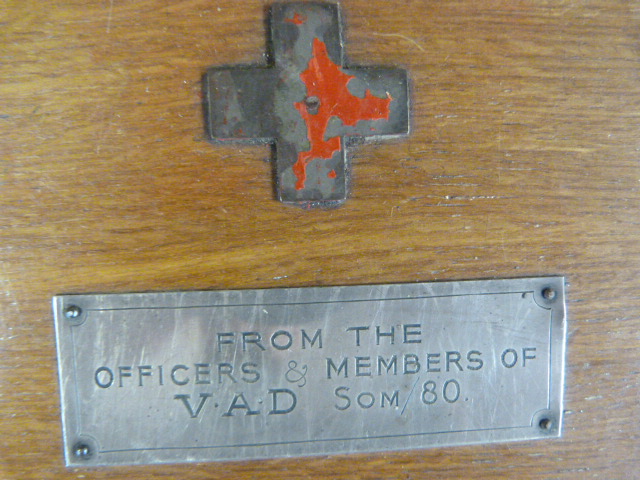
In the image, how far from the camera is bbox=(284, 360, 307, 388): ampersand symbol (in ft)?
2.69

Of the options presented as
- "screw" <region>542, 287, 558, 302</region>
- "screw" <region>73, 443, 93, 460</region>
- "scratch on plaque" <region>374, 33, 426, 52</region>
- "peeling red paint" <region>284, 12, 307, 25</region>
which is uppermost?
"peeling red paint" <region>284, 12, 307, 25</region>

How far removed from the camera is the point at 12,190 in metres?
0.77

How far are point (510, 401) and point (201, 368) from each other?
1.62 feet

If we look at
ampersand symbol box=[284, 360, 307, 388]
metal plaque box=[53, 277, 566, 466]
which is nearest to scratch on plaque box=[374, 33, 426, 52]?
metal plaque box=[53, 277, 566, 466]

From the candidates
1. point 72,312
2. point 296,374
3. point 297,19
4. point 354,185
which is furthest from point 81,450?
point 297,19

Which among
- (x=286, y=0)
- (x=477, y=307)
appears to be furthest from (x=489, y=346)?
(x=286, y=0)

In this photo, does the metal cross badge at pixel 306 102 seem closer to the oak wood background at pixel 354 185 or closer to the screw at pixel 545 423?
the oak wood background at pixel 354 185

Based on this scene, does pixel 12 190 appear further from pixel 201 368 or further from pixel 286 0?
pixel 286 0

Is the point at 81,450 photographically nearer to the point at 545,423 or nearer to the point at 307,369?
the point at 307,369

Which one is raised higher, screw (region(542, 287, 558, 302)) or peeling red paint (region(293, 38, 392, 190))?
peeling red paint (region(293, 38, 392, 190))

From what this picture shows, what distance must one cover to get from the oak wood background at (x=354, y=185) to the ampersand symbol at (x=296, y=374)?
130 mm

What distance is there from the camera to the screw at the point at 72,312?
79 centimetres

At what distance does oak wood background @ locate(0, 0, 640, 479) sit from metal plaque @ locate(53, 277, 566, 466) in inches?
1.1

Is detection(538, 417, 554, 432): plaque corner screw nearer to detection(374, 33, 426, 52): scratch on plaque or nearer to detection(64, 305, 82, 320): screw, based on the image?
detection(374, 33, 426, 52): scratch on plaque
